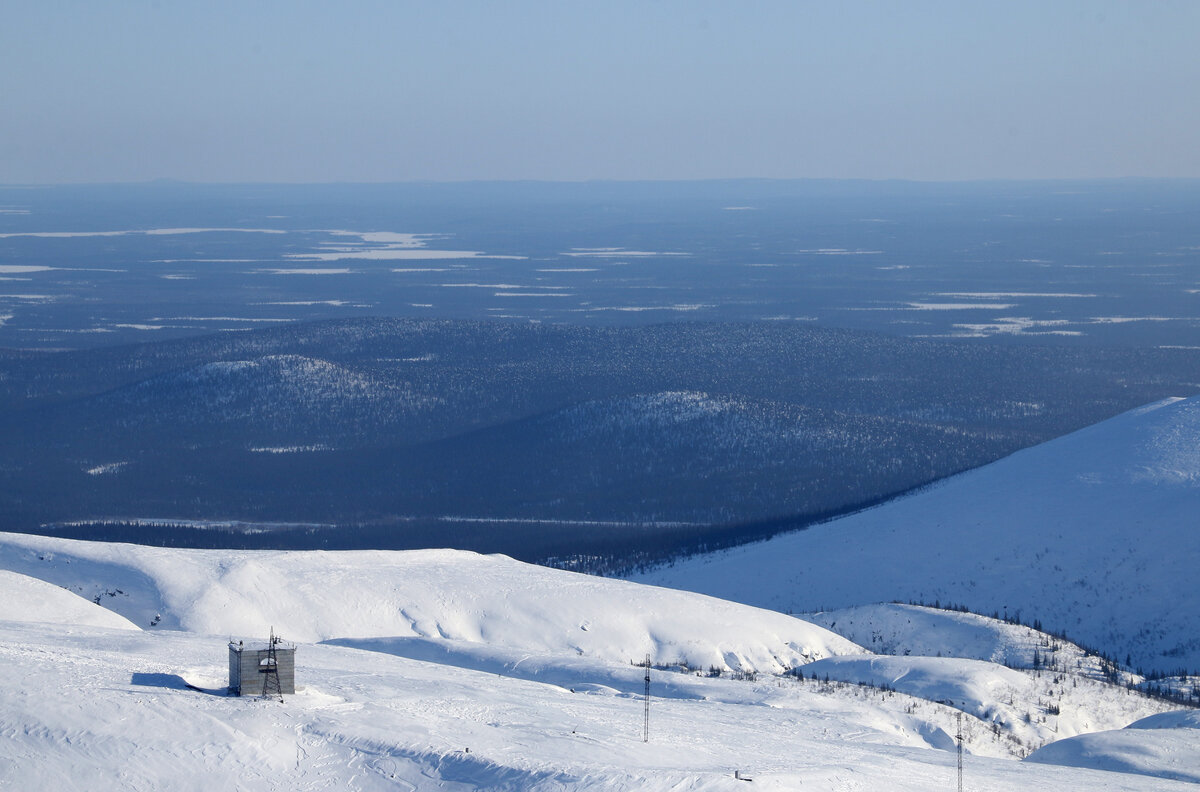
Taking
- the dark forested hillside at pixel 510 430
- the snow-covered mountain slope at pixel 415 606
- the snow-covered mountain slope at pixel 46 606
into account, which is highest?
the snow-covered mountain slope at pixel 46 606

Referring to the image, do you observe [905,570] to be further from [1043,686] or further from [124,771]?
[124,771]

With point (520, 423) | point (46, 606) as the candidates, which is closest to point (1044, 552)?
point (46, 606)

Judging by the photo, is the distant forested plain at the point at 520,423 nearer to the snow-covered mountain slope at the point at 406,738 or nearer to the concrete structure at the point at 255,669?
the snow-covered mountain slope at the point at 406,738

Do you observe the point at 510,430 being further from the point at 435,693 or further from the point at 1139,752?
the point at 1139,752

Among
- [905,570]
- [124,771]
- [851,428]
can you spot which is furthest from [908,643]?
[851,428]

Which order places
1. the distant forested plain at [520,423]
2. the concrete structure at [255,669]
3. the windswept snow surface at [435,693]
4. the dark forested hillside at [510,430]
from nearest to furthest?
the windswept snow surface at [435,693] < the concrete structure at [255,669] < the distant forested plain at [520,423] < the dark forested hillside at [510,430]

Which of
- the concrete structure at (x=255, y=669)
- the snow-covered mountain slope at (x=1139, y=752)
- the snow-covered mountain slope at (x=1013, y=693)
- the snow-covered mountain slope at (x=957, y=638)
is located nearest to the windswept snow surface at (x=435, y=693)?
the concrete structure at (x=255, y=669)
